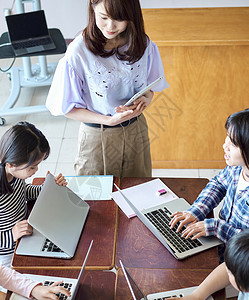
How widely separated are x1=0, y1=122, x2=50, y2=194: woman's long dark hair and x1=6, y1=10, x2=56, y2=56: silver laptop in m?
1.90

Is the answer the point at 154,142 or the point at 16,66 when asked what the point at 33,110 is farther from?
the point at 154,142

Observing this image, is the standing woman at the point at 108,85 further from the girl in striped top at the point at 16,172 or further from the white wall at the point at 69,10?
the white wall at the point at 69,10

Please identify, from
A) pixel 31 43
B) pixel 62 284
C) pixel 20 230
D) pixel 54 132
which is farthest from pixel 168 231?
pixel 31 43

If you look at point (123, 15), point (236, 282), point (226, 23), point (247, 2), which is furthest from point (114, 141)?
point (247, 2)

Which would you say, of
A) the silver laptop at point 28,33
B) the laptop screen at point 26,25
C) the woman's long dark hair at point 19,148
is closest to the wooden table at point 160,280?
the woman's long dark hair at point 19,148

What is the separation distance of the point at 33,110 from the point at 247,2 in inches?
92.1

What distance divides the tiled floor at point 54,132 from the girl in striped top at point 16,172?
4.77 ft

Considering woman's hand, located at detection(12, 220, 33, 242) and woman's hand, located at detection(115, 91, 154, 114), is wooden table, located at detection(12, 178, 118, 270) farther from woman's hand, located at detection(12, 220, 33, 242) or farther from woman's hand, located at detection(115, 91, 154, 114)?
woman's hand, located at detection(115, 91, 154, 114)

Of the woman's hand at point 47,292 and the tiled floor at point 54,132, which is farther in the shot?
the tiled floor at point 54,132

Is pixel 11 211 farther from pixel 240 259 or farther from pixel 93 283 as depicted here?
pixel 240 259

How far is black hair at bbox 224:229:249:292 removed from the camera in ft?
4.55

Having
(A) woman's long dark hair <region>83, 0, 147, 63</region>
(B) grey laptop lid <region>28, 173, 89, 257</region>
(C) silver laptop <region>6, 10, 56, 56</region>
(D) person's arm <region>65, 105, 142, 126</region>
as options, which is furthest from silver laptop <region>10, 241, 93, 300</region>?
(C) silver laptop <region>6, 10, 56, 56</region>

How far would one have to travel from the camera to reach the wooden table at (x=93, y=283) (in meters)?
1.62

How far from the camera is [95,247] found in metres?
1.78
